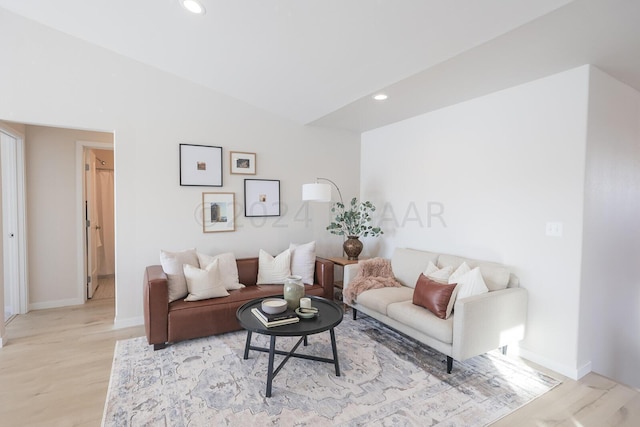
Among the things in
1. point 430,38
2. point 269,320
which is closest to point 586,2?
point 430,38

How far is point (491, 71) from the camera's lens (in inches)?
98.7

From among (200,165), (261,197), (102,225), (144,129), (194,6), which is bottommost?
(102,225)

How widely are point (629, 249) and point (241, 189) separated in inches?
156

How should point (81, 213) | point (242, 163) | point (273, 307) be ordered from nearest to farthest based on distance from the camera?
point (273, 307) → point (242, 163) → point (81, 213)

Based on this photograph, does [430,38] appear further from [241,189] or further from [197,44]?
[241,189]

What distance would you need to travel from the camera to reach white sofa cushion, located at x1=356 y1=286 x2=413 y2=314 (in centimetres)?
303

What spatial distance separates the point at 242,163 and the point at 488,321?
304cm

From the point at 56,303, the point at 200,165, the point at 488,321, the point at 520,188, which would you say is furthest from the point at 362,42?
the point at 56,303

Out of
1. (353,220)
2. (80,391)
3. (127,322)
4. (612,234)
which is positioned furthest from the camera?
(353,220)

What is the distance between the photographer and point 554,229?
257cm

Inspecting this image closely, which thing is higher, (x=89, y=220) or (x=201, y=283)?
(x=89, y=220)

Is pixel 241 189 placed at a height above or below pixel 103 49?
below

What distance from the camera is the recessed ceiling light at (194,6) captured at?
2264mm

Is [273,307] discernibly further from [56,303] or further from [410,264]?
[56,303]
